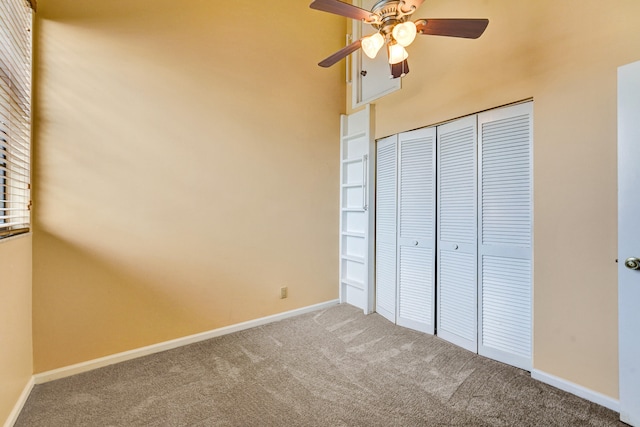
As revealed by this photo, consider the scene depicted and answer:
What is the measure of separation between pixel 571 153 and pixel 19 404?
3830 mm

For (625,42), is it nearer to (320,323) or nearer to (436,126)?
(436,126)

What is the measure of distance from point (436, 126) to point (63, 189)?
3120 mm

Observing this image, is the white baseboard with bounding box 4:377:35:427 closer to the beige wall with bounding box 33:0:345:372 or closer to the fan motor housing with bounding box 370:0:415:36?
the beige wall with bounding box 33:0:345:372

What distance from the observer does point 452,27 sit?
166 centimetres

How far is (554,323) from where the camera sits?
6.40 feet

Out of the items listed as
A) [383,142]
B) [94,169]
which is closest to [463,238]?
[383,142]

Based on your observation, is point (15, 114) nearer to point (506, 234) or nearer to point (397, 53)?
point (397, 53)

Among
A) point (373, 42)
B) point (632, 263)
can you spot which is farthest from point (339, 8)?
point (632, 263)

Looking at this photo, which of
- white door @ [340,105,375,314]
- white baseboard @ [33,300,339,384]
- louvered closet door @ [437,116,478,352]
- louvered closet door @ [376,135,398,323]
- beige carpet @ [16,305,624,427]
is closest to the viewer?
beige carpet @ [16,305,624,427]

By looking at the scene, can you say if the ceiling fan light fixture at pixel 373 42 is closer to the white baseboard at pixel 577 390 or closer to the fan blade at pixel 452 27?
the fan blade at pixel 452 27

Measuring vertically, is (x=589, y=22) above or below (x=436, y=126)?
above

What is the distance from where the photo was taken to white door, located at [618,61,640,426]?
159 centimetres

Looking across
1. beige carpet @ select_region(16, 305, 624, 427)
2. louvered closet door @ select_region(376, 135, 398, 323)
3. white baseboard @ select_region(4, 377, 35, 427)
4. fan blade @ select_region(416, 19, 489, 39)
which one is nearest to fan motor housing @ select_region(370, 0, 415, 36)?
fan blade @ select_region(416, 19, 489, 39)

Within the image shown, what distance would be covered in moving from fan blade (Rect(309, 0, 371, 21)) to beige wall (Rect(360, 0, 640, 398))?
125cm
